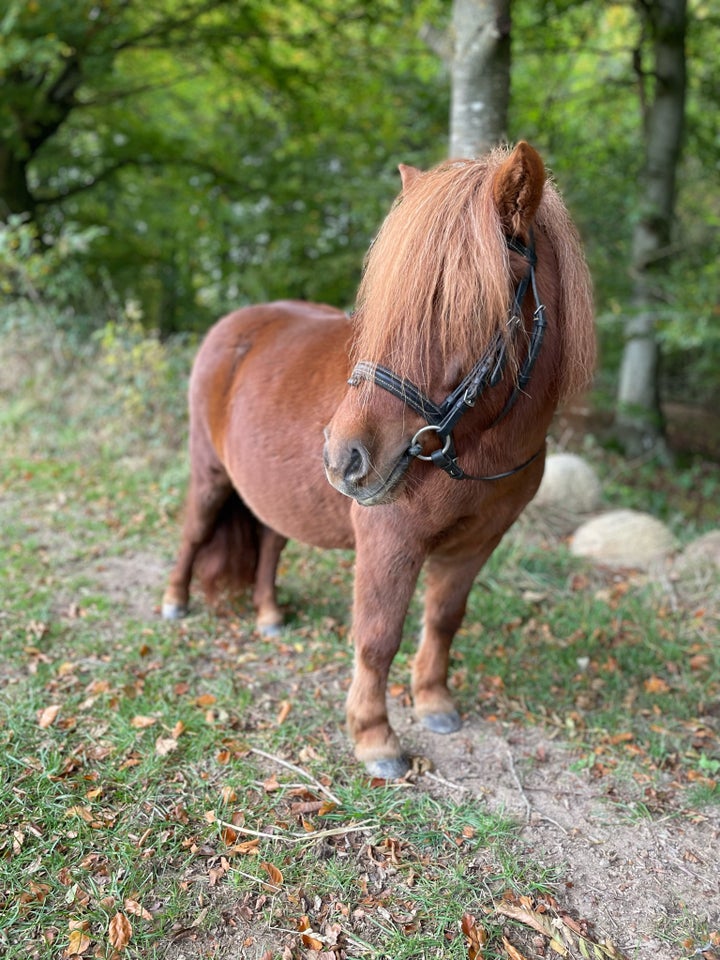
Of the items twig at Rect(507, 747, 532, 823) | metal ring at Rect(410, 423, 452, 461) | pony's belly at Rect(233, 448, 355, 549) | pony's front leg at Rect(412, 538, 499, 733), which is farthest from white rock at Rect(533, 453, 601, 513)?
metal ring at Rect(410, 423, 452, 461)

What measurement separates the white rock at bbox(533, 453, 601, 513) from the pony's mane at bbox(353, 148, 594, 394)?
3776 mm

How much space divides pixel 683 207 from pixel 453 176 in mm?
10291

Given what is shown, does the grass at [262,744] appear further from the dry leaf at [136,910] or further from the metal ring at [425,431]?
the metal ring at [425,431]

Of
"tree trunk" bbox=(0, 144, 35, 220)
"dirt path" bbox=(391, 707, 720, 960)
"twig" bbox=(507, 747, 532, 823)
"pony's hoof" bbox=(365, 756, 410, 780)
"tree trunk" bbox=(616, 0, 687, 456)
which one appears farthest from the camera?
"tree trunk" bbox=(0, 144, 35, 220)

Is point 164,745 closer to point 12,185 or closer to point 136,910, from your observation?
point 136,910

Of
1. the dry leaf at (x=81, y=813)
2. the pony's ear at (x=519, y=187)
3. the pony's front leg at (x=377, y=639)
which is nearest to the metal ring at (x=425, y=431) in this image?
the pony's front leg at (x=377, y=639)

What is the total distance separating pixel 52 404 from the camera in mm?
7176

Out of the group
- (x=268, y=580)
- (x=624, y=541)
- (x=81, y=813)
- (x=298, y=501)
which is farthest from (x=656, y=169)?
(x=81, y=813)

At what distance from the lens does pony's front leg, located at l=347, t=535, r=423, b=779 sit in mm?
2346

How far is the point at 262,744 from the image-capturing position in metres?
2.79

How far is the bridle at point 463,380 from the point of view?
1.85 metres

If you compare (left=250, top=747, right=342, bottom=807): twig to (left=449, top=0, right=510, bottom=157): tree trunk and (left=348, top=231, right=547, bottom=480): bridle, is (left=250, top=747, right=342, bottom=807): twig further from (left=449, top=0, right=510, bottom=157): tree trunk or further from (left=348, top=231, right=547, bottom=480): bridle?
(left=449, top=0, right=510, bottom=157): tree trunk

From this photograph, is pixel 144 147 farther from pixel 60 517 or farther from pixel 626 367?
pixel 626 367

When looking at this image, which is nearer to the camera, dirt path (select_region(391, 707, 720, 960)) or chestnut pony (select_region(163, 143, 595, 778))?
chestnut pony (select_region(163, 143, 595, 778))
